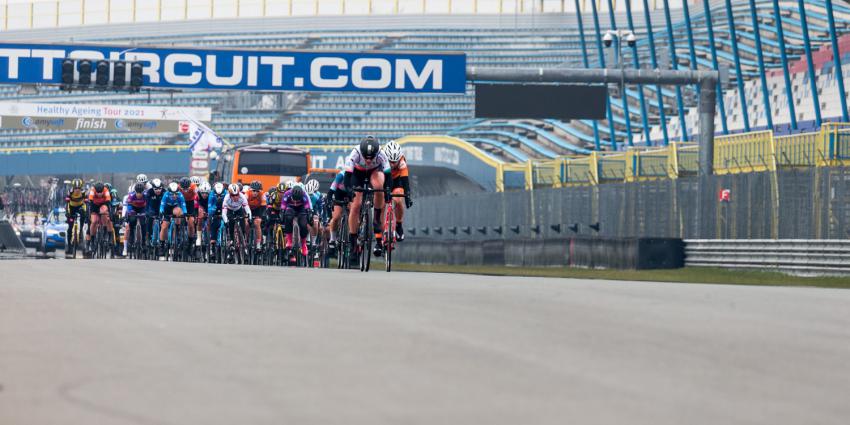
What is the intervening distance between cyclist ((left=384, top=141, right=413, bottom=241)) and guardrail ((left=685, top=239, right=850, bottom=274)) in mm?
6633

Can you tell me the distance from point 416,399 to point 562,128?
5426 cm

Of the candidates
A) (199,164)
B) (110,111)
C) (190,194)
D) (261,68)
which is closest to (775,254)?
(190,194)

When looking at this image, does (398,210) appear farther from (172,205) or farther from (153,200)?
(153,200)

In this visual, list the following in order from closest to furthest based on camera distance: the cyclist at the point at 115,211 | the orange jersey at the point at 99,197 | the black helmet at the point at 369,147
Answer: the black helmet at the point at 369,147 → the orange jersey at the point at 99,197 → the cyclist at the point at 115,211

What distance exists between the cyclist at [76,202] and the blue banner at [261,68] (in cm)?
831

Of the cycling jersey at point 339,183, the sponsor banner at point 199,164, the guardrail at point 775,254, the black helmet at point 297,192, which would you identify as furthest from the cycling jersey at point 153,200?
the sponsor banner at point 199,164

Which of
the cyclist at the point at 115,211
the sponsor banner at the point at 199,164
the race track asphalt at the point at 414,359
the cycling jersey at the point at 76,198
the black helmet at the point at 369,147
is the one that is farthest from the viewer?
the sponsor banner at the point at 199,164

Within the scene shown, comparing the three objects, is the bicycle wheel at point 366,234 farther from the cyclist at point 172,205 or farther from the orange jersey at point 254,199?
the cyclist at point 172,205

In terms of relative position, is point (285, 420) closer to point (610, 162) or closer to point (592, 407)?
point (592, 407)

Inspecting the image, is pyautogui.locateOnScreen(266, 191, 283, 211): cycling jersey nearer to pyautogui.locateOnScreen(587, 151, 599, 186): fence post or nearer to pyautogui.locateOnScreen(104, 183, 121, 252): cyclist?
pyautogui.locateOnScreen(104, 183, 121, 252): cyclist

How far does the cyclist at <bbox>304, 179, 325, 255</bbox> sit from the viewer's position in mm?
22031

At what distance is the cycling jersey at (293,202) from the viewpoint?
71.2 feet

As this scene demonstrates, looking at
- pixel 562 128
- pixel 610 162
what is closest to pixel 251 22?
pixel 562 128

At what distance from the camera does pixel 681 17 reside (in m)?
78.6
